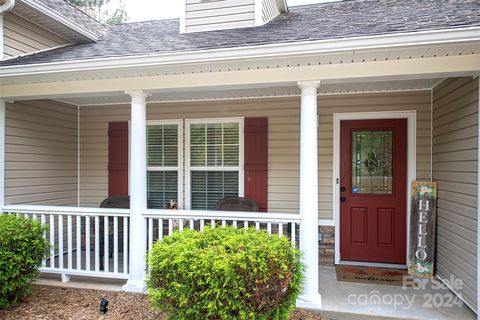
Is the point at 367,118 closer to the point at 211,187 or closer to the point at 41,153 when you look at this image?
the point at 211,187

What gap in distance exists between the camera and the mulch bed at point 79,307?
3.02m

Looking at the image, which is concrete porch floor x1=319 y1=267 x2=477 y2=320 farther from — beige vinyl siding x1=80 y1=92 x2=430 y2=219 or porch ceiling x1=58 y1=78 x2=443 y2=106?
porch ceiling x1=58 y1=78 x2=443 y2=106

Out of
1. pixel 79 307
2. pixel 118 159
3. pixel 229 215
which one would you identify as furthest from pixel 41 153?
pixel 229 215

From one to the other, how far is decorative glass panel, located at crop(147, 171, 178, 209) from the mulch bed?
167cm

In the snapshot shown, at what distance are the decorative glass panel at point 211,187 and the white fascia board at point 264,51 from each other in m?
2.02

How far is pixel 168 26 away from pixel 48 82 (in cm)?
211

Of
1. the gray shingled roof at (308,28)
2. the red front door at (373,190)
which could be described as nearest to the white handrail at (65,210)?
the gray shingled roof at (308,28)

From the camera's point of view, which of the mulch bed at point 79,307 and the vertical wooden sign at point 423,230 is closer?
the mulch bed at point 79,307

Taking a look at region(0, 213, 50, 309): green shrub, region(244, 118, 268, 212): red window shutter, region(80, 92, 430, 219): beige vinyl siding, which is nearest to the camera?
region(0, 213, 50, 309): green shrub

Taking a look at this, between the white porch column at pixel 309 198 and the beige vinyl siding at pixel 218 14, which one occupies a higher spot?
the beige vinyl siding at pixel 218 14

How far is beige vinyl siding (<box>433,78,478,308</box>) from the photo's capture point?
2961 millimetres

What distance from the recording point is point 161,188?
502 cm

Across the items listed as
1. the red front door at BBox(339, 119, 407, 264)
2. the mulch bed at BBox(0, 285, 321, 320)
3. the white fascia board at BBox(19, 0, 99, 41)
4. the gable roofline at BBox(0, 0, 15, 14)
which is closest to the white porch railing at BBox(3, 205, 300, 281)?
the mulch bed at BBox(0, 285, 321, 320)

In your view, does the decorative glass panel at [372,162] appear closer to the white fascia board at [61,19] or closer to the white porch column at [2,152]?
the white fascia board at [61,19]
